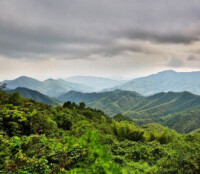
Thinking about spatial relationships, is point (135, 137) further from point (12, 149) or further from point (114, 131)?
point (12, 149)

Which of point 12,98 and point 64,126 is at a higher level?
point 12,98

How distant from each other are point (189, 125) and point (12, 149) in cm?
19210

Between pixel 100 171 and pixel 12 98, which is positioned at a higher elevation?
pixel 12 98

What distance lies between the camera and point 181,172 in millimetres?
9211

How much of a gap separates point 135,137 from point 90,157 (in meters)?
23.8

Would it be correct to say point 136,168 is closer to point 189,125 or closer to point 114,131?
point 114,131

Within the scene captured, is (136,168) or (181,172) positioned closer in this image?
(181,172)

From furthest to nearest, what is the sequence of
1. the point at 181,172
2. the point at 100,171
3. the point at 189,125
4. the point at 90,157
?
the point at 189,125
the point at 181,172
the point at 90,157
the point at 100,171

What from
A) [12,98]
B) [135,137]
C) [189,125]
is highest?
[12,98]

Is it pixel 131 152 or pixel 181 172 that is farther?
pixel 131 152

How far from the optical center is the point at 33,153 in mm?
7781

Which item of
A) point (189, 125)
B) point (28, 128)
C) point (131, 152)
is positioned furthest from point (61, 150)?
point (189, 125)

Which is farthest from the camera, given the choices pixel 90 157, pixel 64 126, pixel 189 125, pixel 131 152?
pixel 189 125

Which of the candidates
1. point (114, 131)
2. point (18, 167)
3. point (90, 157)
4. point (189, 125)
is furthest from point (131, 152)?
point (189, 125)
